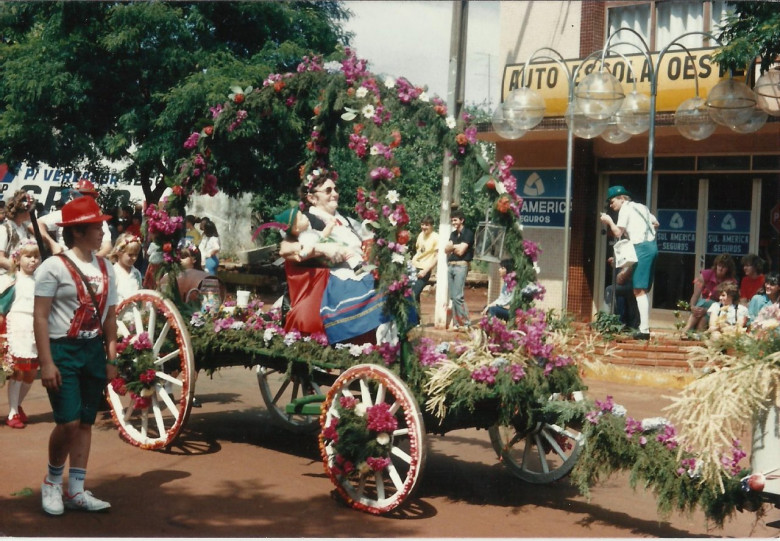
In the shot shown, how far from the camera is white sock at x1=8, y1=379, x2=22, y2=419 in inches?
333

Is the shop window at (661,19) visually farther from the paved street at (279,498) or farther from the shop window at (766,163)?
the paved street at (279,498)

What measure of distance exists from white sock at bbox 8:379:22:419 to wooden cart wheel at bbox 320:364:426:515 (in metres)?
3.22

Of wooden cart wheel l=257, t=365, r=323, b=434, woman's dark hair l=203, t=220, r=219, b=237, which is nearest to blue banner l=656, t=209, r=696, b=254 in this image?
woman's dark hair l=203, t=220, r=219, b=237

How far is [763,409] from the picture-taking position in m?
5.02

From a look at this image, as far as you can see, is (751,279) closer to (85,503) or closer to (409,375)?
(409,375)

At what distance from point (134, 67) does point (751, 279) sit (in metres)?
11.4

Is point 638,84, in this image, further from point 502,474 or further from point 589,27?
point 502,474

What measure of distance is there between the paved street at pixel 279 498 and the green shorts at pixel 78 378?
61cm

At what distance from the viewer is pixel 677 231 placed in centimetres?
1645

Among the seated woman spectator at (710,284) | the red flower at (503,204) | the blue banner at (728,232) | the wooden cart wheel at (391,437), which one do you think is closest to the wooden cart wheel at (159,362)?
the wooden cart wheel at (391,437)

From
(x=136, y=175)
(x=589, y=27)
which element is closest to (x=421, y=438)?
(x=589, y=27)

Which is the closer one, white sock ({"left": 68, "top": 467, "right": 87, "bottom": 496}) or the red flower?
white sock ({"left": 68, "top": 467, "right": 87, "bottom": 496})

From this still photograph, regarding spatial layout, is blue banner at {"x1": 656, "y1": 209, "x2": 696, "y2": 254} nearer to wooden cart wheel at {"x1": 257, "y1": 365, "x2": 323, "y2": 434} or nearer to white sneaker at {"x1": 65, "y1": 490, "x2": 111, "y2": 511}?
wooden cart wheel at {"x1": 257, "y1": 365, "x2": 323, "y2": 434}

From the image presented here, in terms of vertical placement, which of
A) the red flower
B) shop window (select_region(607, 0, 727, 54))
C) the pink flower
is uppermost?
shop window (select_region(607, 0, 727, 54))
